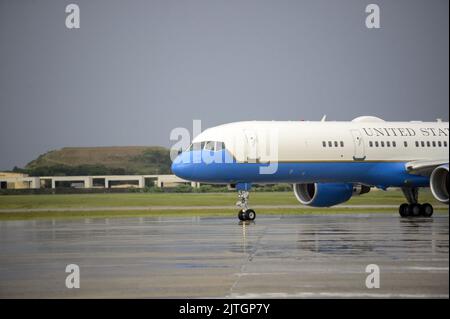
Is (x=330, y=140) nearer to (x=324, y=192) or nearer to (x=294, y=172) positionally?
(x=294, y=172)

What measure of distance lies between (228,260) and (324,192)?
18172 millimetres

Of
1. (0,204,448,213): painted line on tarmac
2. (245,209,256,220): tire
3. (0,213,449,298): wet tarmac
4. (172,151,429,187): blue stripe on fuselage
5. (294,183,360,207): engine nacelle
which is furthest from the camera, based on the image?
(0,204,448,213): painted line on tarmac

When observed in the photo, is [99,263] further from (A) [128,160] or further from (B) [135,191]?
(A) [128,160]

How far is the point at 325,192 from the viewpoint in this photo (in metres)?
33.6

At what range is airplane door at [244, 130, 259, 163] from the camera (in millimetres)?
30672

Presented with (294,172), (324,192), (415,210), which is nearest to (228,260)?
(294,172)

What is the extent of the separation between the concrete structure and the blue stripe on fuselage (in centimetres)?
3532

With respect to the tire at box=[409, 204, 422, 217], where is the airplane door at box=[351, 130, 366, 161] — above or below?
above

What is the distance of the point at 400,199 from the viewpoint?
44.0 metres

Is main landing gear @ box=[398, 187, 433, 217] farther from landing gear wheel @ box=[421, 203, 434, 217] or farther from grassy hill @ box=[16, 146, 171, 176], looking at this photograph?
grassy hill @ box=[16, 146, 171, 176]

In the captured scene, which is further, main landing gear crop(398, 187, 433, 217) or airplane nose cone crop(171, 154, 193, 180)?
main landing gear crop(398, 187, 433, 217)

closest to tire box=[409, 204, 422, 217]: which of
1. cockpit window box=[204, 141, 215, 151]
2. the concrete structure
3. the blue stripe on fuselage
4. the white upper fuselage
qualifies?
the blue stripe on fuselage

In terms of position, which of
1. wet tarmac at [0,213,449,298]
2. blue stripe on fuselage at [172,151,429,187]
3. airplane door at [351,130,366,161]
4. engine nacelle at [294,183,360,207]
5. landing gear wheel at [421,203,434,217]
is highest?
airplane door at [351,130,366,161]
